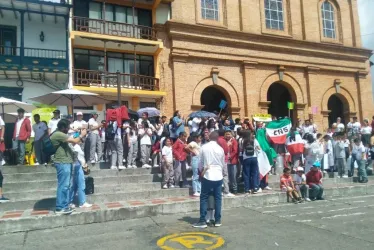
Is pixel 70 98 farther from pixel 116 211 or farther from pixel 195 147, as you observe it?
pixel 116 211

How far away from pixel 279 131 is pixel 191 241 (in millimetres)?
7028

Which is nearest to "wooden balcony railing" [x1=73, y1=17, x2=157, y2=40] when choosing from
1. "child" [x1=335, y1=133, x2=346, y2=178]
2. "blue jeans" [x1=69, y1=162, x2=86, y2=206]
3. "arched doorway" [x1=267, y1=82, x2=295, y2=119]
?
"arched doorway" [x1=267, y1=82, x2=295, y2=119]

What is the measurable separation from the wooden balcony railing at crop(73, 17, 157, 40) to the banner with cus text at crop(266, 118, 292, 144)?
1030 cm

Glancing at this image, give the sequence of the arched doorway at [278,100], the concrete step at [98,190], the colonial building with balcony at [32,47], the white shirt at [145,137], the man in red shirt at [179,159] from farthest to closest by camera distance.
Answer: the arched doorway at [278,100] < the colonial building with balcony at [32,47] < the white shirt at [145,137] < the man in red shirt at [179,159] < the concrete step at [98,190]

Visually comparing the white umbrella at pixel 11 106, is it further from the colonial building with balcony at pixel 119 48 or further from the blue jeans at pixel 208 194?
the blue jeans at pixel 208 194

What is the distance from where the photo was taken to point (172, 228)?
6.70 meters

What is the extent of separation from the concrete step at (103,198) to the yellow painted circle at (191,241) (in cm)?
278

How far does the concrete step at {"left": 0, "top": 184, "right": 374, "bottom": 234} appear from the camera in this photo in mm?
6715

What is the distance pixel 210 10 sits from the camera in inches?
813

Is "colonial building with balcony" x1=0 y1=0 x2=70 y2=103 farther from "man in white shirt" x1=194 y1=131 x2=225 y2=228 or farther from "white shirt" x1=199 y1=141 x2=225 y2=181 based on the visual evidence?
"man in white shirt" x1=194 y1=131 x2=225 y2=228

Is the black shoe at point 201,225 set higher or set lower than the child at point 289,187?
lower

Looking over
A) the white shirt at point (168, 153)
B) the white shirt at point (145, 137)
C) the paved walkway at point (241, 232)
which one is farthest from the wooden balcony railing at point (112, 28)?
the paved walkway at point (241, 232)

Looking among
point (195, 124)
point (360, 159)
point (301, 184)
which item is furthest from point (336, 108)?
point (301, 184)

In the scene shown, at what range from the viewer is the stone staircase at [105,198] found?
6.97 metres
